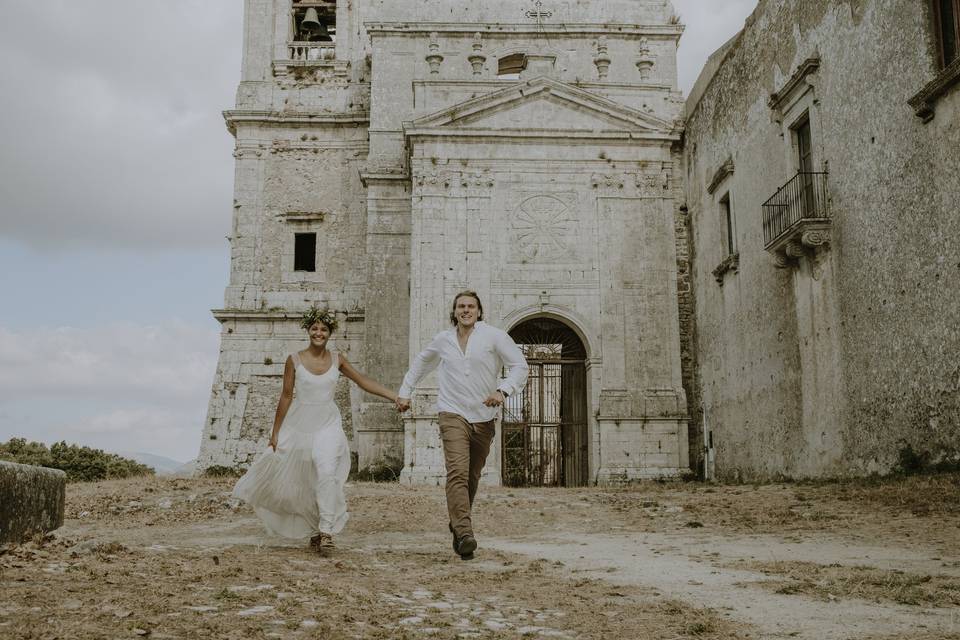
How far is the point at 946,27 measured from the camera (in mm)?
10492

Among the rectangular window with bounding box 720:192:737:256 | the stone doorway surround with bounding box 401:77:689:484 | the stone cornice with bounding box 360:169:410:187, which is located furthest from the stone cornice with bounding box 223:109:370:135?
the rectangular window with bounding box 720:192:737:256

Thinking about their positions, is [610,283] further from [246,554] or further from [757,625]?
[757,625]

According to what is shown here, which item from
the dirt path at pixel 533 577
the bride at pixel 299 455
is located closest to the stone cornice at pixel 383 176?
the dirt path at pixel 533 577

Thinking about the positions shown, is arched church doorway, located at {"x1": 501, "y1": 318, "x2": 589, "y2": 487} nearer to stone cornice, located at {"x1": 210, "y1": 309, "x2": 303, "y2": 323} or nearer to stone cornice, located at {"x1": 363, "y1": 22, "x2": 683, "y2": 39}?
stone cornice, located at {"x1": 210, "y1": 309, "x2": 303, "y2": 323}

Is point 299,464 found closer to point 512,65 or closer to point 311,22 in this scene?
point 512,65

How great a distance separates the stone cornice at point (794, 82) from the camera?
13555 mm

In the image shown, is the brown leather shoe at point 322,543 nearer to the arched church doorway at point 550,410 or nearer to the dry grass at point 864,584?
the dry grass at point 864,584

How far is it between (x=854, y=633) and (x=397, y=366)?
16.7m

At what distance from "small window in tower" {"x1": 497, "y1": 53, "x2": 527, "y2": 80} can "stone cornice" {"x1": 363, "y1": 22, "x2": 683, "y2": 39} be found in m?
0.57

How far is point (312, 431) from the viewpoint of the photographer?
709 cm

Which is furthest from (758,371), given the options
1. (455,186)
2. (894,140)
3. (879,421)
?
(455,186)

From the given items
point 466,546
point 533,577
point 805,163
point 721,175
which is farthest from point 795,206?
point 533,577

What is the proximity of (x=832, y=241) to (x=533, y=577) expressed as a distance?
9053mm

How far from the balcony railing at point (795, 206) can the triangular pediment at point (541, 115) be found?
16.9ft
